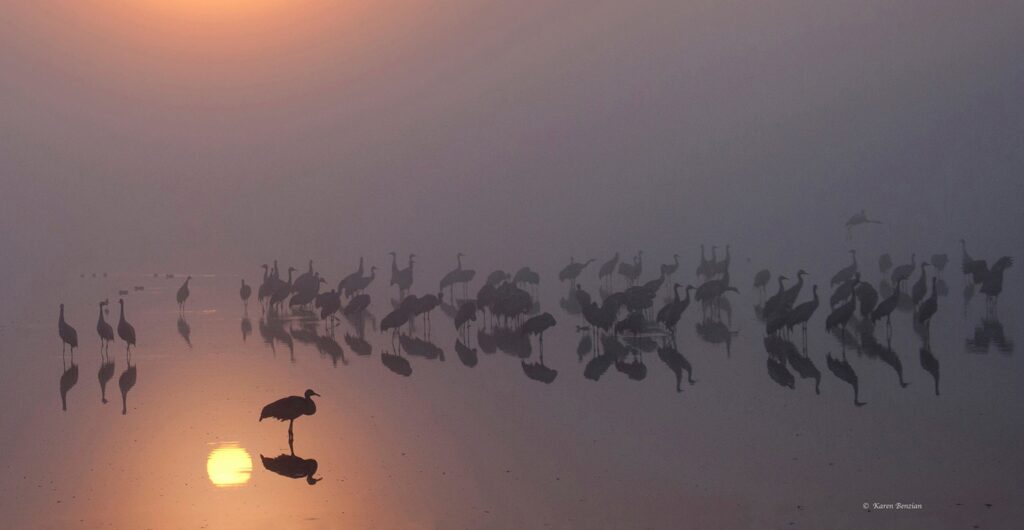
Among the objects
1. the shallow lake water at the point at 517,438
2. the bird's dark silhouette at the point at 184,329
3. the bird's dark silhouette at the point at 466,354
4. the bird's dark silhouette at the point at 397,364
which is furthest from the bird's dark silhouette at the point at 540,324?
the bird's dark silhouette at the point at 184,329

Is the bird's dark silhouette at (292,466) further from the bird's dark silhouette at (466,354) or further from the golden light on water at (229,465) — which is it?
the bird's dark silhouette at (466,354)

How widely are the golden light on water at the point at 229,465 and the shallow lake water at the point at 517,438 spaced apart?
36 millimetres

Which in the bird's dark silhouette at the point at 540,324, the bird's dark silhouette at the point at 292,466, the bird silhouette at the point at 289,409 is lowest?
the bird's dark silhouette at the point at 292,466

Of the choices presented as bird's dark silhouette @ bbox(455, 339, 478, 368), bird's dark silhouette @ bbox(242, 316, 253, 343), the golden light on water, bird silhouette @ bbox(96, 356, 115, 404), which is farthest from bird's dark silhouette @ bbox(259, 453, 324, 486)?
bird's dark silhouette @ bbox(242, 316, 253, 343)

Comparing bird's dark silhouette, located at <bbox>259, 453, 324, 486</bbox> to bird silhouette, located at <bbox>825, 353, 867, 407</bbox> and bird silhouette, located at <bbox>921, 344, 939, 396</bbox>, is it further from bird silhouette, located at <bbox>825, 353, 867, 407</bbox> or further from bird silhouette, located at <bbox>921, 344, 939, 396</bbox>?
bird silhouette, located at <bbox>921, 344, 939, 396</bbox>

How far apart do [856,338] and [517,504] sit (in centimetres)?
1003

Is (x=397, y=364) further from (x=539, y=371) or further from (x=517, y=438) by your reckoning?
(x=517, y=438)

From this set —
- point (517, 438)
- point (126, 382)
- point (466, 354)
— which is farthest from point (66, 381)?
point (517, 438)

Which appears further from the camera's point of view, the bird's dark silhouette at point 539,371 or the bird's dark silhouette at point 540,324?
the bird's dark silhouette at point 540,324

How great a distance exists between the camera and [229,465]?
30.0ft

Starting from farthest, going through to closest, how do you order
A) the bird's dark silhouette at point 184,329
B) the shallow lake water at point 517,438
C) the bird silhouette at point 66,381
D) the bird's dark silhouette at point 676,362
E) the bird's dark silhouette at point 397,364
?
the bird's dark silhouette at point 184,329
the bird's dark silhouette at point 397,364
the bird's dark silhouette at point 676,362
the bird silhouette at point 66,381
the shallow lake water at point 517,438

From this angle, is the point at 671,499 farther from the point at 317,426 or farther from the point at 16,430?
the point at 16,430

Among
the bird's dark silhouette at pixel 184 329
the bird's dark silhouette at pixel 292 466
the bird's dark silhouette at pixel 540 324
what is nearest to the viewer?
the bird's dark silhouette at pixel 292 466

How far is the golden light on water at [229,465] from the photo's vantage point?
28.4 ft
